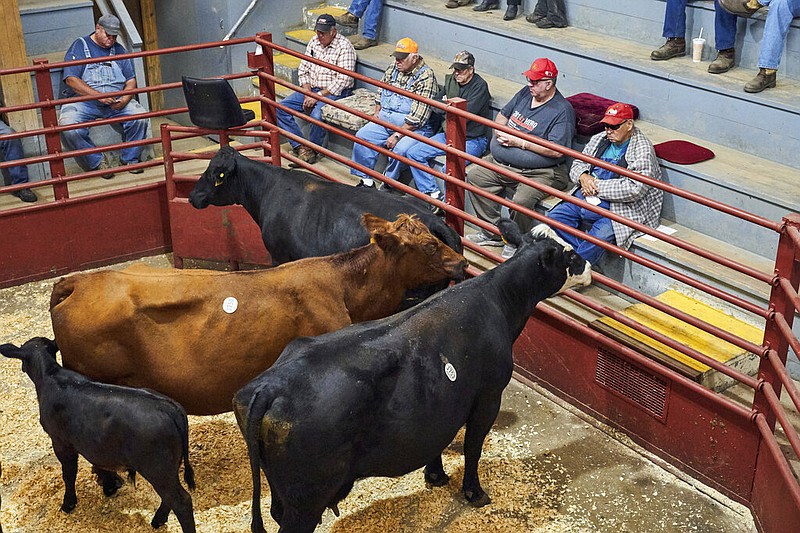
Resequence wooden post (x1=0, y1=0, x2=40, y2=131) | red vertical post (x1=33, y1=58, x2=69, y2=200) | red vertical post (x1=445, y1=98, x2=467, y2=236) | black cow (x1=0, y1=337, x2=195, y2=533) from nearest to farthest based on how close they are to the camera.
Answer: black cow (x1=0, y1=337, x2=195, y2=533) → red vertical post (x1=445, y1=98, x2=467, y2=236) → red vertical post (x1=33, y1=58, x2=69, y2=200) → wooden post (x1=0, y1=0, x2=40, y2=131)

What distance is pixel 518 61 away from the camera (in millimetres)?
10672

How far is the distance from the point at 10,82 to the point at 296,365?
6.41 m

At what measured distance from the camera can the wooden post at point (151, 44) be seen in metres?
13.7

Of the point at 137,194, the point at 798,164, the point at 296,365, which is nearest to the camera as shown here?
the point at 296,365

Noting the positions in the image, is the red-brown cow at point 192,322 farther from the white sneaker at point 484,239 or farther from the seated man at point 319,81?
the seated man at point 319,81

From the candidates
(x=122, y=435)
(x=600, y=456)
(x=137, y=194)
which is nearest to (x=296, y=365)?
(x=122, y=435)

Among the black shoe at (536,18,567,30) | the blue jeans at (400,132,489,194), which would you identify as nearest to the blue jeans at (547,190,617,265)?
the blue jeans at (400,132,489,194)

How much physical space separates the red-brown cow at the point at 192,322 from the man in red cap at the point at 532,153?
8.82ft

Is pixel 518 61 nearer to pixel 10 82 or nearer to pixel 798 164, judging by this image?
→ pixel 798 164

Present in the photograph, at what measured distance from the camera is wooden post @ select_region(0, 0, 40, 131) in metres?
10.1

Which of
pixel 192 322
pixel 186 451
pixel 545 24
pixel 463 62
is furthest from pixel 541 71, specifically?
pixel 186 451

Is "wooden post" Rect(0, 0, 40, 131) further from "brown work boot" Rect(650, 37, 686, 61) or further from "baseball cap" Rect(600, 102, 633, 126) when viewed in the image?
"brown work boot" Rect(650, 37, 686, 61)

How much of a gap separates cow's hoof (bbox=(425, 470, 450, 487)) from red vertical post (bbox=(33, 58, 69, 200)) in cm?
460

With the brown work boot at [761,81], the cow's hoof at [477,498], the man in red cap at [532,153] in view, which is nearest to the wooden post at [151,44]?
the man in red cap at [532,153]
